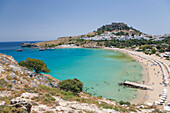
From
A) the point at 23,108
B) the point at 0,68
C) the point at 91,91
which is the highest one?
the point at 0,68

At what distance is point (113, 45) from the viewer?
113 meters

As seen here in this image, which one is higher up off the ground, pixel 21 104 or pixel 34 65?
pixel 34 65

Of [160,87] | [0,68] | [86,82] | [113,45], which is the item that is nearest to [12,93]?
[0,68]

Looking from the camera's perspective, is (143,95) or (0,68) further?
(143,95)

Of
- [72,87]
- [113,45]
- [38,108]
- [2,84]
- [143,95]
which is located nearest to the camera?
[38,108]

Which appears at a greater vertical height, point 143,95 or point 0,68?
point 0,68

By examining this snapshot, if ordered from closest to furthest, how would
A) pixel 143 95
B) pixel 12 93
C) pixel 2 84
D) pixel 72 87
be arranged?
pixel 12 93
pixel 2 84
pixel 72 87
pixel 143 95

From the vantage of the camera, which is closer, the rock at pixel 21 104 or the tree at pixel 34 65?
the rock at pixel 21 104

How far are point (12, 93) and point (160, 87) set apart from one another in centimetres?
2619

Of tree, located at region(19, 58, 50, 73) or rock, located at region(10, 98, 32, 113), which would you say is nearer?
rock, located at region(10, 98, 32, 113)

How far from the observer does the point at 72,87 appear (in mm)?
16672

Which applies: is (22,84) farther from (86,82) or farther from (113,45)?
(113,45)

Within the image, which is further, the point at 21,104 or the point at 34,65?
the point at 34,65

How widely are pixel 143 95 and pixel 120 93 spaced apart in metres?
4.14
